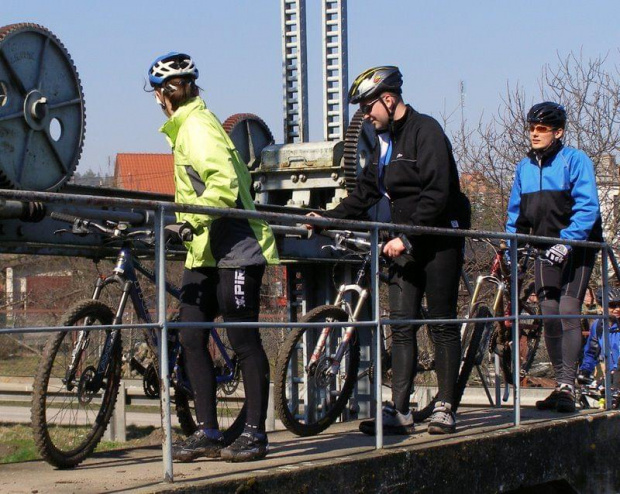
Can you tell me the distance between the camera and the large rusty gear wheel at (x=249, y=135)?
10055 millimetres

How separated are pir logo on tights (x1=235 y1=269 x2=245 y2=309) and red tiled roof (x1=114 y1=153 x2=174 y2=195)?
78829mm

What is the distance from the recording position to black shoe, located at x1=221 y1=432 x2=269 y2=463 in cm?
523

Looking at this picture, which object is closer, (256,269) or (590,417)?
(256,269)

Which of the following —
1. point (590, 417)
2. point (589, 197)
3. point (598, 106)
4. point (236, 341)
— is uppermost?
point (598, 106)

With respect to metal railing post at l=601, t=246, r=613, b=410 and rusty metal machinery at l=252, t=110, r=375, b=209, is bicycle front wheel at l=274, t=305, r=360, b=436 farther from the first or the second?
rusty metal machinery at l=252, t=110, r=375, b=209

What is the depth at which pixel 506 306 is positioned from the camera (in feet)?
27.5

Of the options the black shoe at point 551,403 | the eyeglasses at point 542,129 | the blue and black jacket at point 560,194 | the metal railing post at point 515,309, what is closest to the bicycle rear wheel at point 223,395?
the metal railing post at point 515,309

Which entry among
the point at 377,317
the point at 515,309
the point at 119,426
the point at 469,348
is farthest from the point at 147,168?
the point at 377,317

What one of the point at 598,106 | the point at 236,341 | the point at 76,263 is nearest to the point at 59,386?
the point at 236,341

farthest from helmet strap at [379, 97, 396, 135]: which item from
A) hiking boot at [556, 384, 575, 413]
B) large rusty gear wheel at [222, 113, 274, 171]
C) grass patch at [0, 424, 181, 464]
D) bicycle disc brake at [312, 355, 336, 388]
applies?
grass patch at [0, 424, 181, 464]

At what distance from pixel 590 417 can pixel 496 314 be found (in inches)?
42.9

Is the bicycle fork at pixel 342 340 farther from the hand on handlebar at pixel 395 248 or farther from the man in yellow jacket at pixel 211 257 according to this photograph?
the man in yellow jacket at pixel 211 257

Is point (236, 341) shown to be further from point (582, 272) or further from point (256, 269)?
point (582, 272)

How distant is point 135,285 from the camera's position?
228 inches
